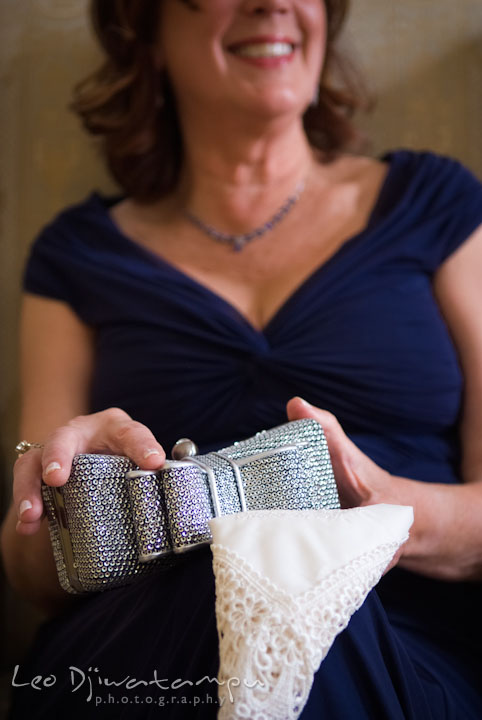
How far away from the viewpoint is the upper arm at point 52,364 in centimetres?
96

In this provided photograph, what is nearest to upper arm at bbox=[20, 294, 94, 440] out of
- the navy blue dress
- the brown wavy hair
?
the navy blue dress

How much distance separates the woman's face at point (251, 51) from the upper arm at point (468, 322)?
0.30m

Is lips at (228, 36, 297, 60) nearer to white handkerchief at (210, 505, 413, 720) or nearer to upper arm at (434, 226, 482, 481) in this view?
upper arm at (434, 226, 482, 481)

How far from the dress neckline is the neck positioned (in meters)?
0.11

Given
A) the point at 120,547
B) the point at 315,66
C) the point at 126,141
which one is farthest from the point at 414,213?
the point at 120,547

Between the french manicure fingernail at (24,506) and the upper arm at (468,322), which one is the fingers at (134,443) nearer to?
the french manicure fingernail at (24,506)

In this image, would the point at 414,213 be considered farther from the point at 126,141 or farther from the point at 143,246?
the point at 126,141

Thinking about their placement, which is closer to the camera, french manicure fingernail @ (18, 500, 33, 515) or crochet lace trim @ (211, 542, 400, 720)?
crochet lace trim @ (211, 542, 400, 720)

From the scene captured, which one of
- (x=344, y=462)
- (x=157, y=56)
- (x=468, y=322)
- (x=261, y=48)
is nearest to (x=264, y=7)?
(x=261, y=48)

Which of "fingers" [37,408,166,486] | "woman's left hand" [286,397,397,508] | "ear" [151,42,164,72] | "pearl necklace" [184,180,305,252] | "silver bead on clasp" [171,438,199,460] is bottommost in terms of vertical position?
"woman's left hand" [286,397,397,508]

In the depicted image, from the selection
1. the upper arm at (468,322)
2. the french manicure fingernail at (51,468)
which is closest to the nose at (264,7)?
the upper arm at (468,322)

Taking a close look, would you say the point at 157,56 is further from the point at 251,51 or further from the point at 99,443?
the point at 99,443

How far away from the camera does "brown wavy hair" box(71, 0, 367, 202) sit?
43.9 inches

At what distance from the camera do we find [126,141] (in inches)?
45.6
